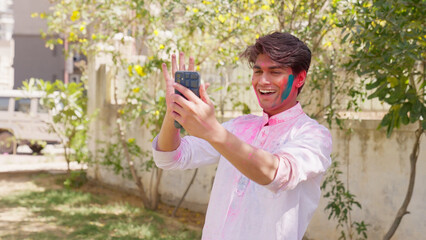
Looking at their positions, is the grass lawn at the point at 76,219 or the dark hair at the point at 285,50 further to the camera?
the grass lawn at the point at 76,219

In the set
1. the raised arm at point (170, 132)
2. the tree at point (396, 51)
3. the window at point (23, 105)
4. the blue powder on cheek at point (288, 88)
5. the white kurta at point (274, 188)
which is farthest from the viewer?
the window at point (23, 105)

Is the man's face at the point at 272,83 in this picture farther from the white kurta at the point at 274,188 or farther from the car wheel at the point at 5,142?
the car wheel at the point at 5,142

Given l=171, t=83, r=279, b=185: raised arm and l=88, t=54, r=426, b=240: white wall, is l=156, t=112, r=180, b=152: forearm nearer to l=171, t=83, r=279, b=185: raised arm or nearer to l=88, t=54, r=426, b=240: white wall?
l=171, t=83, r=279, b=185: raised arm

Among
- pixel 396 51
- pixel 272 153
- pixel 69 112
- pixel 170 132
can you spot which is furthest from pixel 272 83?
pixel 69 112

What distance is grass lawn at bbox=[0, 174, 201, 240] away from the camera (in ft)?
19.6

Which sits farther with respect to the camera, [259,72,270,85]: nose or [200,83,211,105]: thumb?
[259,72,270,85]: nose

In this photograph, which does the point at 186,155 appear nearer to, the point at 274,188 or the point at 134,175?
the point at 274,188

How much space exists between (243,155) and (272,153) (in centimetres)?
24

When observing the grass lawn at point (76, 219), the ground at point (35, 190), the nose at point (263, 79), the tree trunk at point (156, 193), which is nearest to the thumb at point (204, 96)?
the nose at point (263, 79)

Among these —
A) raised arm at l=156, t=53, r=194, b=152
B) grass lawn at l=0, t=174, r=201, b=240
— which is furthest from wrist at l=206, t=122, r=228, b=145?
grass lawn at l=0, t=174, r=201, b=240

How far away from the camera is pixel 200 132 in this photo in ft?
4.47

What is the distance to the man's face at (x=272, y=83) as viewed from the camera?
Answer: 1.74 m

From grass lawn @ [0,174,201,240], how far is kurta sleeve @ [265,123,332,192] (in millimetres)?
4369

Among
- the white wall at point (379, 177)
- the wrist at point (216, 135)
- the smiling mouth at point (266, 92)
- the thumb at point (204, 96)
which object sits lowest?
the white wall at point (379, 177)
